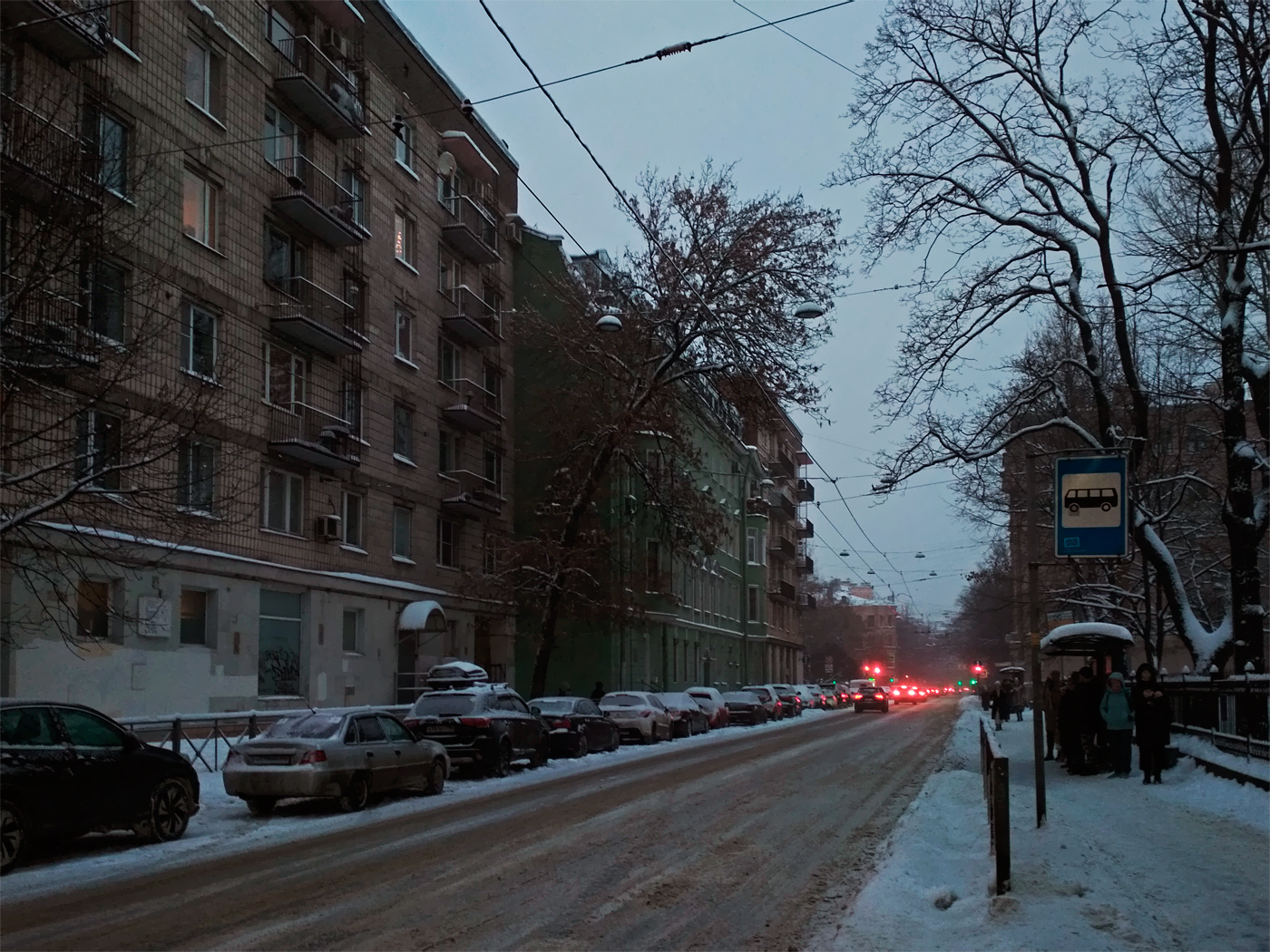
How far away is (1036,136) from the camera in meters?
23.5

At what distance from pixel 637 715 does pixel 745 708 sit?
15.8 m

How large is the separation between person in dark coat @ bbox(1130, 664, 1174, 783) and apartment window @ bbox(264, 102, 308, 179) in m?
21.4

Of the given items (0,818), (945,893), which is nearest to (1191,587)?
(945,893)

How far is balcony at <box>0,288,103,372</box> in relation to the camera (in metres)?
13.7

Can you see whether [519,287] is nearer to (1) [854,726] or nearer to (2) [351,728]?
(1) [854,726]

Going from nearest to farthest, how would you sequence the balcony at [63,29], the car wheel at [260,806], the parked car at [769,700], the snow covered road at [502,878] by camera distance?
the snow covered road at [502,878] < the car wheel at [260,806] < the balcony at [63,29] < the parked car at [769,700]

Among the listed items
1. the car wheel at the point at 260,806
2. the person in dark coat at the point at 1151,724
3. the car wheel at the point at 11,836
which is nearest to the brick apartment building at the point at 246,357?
the car wheel at the point at 260,806

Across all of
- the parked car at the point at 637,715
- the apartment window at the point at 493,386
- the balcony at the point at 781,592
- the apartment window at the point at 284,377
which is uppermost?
the apartment window at the point at 493,386

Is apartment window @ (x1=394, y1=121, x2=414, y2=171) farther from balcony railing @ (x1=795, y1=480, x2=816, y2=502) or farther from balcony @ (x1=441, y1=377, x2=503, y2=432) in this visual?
balcony railing @ (x1=795, y1=480, x2=816, y2=502)

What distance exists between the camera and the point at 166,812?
13859 mm

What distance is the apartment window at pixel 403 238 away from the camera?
3588 cm

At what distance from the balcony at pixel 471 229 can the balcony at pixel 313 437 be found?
9585mm

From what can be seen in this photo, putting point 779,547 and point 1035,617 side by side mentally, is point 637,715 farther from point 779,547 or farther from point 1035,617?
point 779,547

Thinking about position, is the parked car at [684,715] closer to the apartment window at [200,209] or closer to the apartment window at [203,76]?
the apartment window at [200,209]
